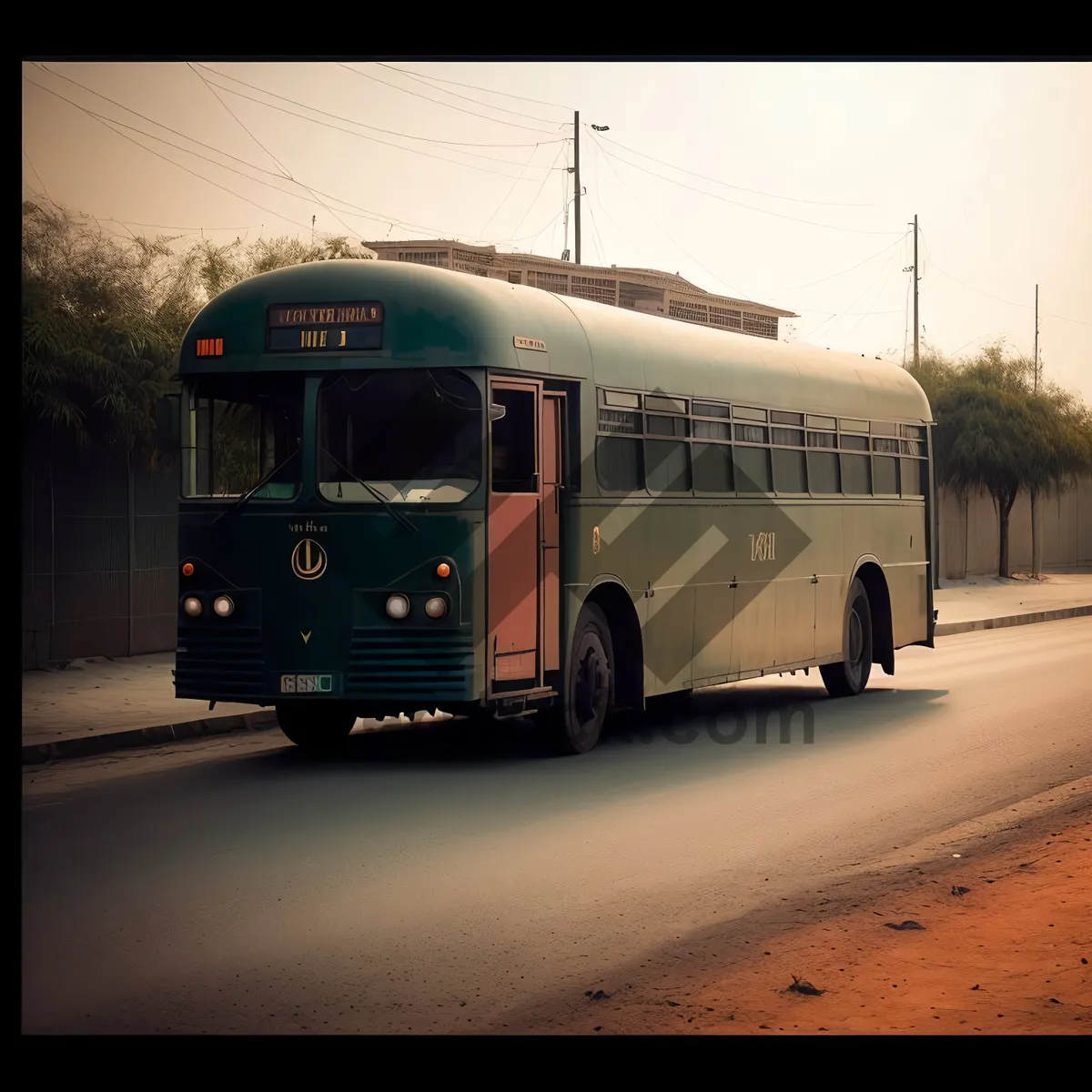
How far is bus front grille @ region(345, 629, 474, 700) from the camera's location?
39.2ft

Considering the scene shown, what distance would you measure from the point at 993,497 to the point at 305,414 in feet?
129

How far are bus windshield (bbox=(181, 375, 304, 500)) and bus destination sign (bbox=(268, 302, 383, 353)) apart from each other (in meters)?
0.26

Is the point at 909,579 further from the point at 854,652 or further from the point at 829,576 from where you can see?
the point at 829,576

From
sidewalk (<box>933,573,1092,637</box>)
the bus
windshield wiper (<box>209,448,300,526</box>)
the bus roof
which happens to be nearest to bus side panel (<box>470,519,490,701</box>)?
the bus

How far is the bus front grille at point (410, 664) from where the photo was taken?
39.2 ft

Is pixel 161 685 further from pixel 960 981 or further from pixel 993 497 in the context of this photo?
pixel 993 497

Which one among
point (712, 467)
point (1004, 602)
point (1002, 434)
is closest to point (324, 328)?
point (712, 467)

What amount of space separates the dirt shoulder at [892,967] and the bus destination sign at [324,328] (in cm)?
531

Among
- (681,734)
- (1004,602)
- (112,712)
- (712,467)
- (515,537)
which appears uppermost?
(712,467)

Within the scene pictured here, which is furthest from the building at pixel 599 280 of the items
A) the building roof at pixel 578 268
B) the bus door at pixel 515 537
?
the bus door at pixel 515 537

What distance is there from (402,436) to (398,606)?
45.9 inches

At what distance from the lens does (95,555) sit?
1989 centimetres

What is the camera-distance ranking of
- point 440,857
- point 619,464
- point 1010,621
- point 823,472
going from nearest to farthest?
point 440,857
point 619,464
point 823,472
point 1010,621

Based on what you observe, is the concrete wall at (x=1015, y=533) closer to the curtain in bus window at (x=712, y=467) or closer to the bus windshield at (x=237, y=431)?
the curtain in bus window at (x=712, y=467)
